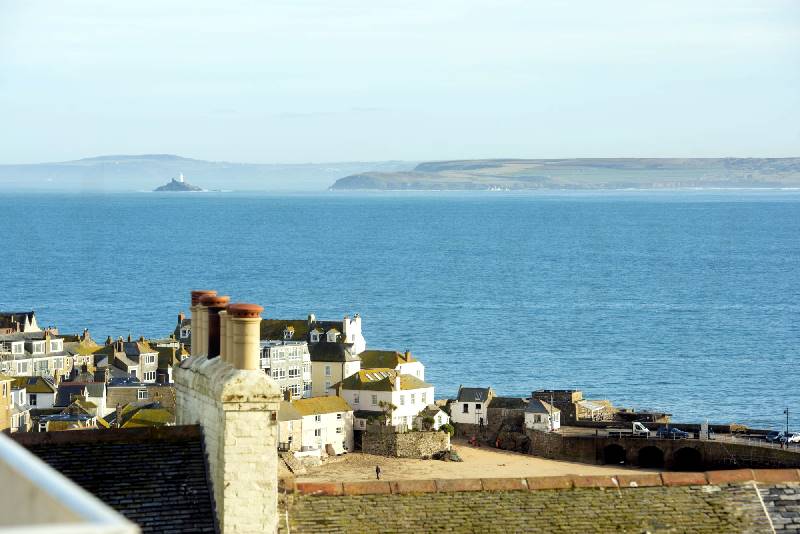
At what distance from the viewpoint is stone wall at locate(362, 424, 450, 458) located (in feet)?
255

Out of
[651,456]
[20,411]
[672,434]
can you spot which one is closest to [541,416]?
[651,456]

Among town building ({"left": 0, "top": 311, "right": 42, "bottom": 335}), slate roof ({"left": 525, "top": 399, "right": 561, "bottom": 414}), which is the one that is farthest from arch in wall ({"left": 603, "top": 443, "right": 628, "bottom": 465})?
town building ({"left": 0, "top": 311, "right": 42, "bottom": 335})

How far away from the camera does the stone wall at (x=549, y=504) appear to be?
15859 mm

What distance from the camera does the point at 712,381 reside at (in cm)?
10975

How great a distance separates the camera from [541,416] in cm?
8438

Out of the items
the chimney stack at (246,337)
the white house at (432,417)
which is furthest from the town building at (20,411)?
the chimney stack at (246,337)

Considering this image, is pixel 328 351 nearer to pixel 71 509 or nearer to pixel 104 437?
pixel 104 437

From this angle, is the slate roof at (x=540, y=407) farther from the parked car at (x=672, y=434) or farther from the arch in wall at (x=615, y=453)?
the parked car at (x=672, y=434)

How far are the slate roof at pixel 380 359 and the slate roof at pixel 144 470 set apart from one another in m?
73.1

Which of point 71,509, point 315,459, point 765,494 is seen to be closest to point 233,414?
point 765,494

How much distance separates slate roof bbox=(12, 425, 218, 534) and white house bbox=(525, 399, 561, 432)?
2706 inches

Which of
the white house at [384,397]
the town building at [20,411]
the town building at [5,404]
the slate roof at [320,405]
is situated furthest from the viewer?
the white house at [384,397]

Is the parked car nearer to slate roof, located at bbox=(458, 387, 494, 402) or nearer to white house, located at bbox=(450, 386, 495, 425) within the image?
white house, located at bbox=(450, 386, 495, 425)

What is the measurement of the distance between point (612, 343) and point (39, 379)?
63839 millimetres
